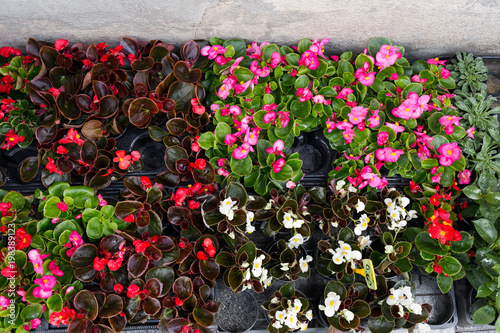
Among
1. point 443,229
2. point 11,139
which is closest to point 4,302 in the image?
point 11,139

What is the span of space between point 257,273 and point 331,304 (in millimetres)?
370

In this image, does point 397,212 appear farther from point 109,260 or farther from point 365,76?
point 109,260

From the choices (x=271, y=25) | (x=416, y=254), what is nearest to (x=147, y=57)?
(x=271, y=25)

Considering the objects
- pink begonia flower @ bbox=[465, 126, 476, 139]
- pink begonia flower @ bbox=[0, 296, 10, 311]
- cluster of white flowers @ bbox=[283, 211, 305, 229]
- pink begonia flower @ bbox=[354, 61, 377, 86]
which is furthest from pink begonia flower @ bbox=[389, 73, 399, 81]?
pink begonia flower @ bbox=[0, 296, 10, 311]

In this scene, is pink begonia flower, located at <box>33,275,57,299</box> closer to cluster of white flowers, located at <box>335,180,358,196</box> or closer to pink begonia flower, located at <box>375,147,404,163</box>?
cluster of white flowers, located at <box>335,180,358,196</box>

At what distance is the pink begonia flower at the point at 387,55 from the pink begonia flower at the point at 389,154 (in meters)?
0.44

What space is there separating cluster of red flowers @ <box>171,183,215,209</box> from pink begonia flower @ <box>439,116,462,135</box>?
1157 millimetres

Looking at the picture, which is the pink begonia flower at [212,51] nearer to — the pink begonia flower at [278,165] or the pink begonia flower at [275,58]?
the pink begonia flower at [275,58]

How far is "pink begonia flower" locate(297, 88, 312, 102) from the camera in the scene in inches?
59.8

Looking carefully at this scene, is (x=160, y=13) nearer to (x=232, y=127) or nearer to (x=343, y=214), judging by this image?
(x=232, y=127)

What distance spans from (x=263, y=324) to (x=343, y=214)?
70 centimetres

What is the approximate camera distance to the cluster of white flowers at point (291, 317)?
4.36ft

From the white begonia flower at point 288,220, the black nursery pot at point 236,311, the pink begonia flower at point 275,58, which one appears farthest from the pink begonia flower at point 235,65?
the black nursery pot at point 236,311

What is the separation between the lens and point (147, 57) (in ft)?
5.31
